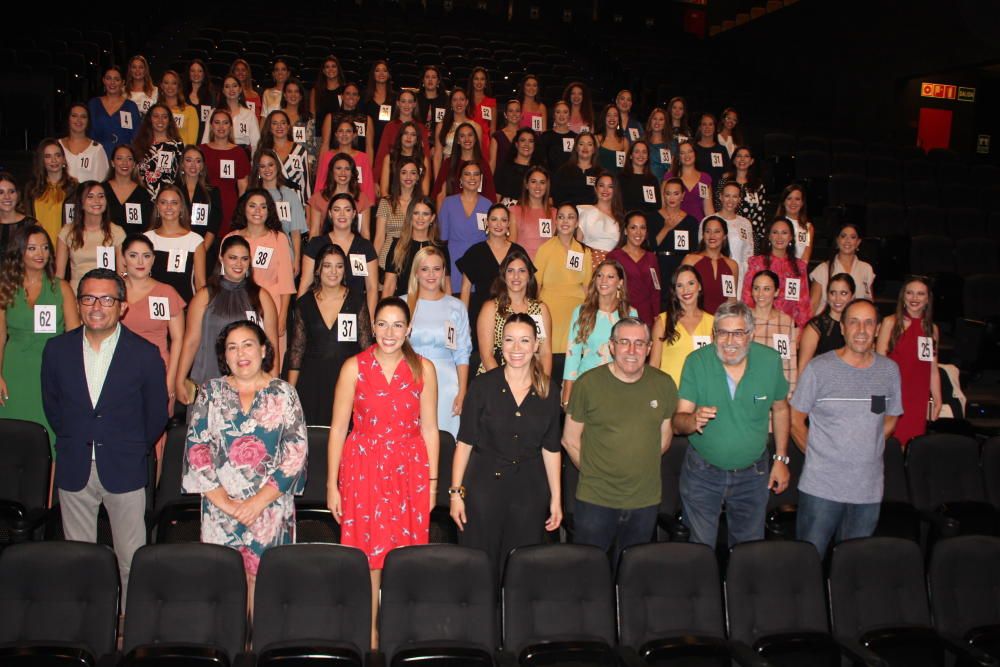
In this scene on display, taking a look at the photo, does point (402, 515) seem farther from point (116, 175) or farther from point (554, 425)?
point (116, 175)

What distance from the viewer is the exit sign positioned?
510 inches

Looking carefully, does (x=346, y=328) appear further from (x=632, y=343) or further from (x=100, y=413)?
(x=632, y=343)

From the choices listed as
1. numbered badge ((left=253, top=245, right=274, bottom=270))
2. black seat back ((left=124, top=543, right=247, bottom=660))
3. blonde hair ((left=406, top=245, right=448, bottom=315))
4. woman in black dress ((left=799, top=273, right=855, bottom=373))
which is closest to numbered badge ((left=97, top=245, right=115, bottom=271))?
numbered badge ((left=253, top=245, right=274, bottom=270))

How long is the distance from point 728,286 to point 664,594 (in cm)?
274

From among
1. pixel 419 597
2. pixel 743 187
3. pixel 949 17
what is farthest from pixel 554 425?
pixel 949 17

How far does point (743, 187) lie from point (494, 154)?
215cm

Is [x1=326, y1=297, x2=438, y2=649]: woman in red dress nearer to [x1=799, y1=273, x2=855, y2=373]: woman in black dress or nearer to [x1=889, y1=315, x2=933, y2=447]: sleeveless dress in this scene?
[x1=799, y1=273, x2=855, y2=373]: woman in black dress

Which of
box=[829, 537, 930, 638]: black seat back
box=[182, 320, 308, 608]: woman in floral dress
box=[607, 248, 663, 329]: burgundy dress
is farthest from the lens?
box=[607, 248, 663, 329]: burgundy dress

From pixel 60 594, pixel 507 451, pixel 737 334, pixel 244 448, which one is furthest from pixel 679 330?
pixel 60 594

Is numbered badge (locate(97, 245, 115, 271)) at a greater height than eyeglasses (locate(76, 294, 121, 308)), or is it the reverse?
numbered badge (locate(97, 245, 115, 271))

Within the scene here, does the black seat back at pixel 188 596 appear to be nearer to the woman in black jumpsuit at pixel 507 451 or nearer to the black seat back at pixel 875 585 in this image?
the woman in black jumpsuit at pixel 507 451

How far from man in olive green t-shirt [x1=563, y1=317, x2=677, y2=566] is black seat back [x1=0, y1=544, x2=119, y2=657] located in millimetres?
1998

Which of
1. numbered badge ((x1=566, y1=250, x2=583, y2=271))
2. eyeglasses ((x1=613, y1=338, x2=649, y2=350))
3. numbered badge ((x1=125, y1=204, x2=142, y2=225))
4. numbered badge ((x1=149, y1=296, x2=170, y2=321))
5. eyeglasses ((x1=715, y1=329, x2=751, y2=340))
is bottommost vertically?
numbered badge ((x1=149, y1=296, x2=170, y2=321))

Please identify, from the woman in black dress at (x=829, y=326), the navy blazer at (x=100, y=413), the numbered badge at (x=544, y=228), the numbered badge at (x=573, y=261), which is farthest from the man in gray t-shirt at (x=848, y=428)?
the navy blazer at (x=100, y=413)
